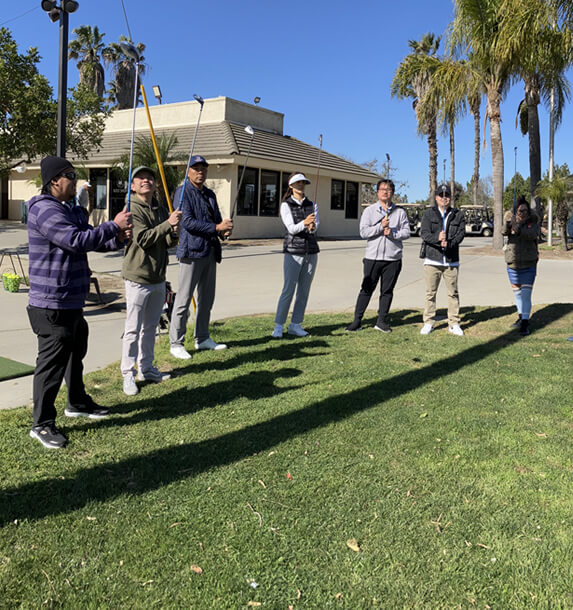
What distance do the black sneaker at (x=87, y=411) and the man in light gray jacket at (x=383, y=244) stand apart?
380cm

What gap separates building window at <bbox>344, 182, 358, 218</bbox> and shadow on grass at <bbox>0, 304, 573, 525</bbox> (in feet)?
77.7

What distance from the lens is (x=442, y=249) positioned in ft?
22.9

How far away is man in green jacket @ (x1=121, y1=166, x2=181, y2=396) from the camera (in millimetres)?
4594

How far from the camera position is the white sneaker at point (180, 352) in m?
5.67

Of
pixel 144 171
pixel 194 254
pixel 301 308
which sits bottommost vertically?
pixel 301 308

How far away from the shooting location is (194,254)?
5.57m

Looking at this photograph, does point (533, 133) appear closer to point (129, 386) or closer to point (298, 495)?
point (129, 386)

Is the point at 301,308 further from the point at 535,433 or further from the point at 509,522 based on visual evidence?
the point at 509,522

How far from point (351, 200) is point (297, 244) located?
2244cm

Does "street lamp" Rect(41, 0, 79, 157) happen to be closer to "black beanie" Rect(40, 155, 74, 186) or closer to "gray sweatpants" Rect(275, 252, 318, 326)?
"gray sweatpants" Rect(275, 252, 318, 326)

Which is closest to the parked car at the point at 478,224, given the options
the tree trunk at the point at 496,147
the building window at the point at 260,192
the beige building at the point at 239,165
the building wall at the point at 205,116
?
the beige building at the point at 239,165

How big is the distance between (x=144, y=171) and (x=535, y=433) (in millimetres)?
3751

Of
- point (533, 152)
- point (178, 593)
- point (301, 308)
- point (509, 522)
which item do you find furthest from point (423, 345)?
point (533, 152)

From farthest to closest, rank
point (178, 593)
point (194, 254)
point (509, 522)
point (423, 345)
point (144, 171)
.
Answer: point (423, 345), point (194, 254), point (144, 171), point (509, 522), point (178, 593)
